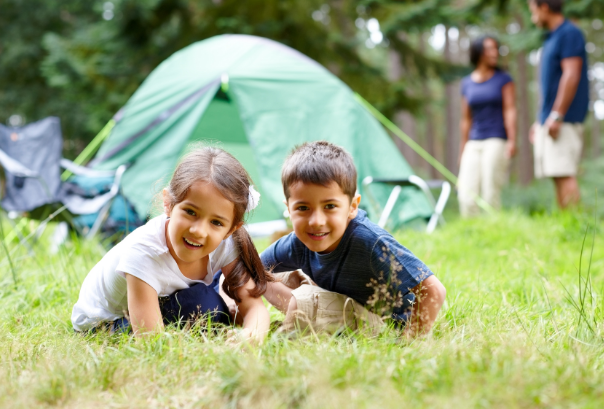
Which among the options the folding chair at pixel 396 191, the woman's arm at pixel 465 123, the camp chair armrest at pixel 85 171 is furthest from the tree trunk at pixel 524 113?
the camp chair armrest at pixel 85 171

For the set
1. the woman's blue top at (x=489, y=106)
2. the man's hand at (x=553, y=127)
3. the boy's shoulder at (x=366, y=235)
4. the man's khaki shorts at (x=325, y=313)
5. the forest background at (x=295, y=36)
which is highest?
the forest background at (x=295, y=36)

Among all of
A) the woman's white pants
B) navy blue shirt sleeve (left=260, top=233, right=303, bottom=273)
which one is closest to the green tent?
the woman's white pants

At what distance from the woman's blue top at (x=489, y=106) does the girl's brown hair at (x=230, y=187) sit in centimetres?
319

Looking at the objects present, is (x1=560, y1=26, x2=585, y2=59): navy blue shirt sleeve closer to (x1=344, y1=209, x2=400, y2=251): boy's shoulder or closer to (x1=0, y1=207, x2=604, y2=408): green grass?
(x1=0, y1=207, x2=604, y2=408): green grass

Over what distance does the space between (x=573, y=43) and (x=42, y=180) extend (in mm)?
3903

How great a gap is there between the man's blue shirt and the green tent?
1.24 meters

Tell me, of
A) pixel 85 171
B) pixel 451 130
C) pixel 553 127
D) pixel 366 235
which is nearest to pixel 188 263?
pixel 366 235

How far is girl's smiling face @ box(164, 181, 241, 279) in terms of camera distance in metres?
1.75

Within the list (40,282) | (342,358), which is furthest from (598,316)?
(40,282)

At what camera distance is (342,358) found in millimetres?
1377

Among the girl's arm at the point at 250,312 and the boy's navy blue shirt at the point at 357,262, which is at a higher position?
the boy's navy blue shirt at the point at 357,262

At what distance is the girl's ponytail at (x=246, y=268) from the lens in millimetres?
1979

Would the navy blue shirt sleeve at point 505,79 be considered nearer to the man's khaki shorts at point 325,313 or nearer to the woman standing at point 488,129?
the woman standing at point 488,129

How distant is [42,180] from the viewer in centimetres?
366
